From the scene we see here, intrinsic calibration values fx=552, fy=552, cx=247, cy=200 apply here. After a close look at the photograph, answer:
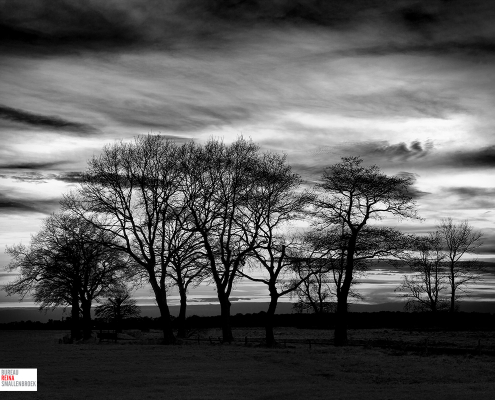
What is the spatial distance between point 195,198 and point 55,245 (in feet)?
64.9

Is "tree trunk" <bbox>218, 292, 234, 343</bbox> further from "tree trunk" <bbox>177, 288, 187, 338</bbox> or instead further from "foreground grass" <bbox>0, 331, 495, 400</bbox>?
"tree trunk" <bbox>177, 288, 187, 338</bbox>

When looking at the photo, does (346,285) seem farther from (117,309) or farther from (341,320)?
(117,309)

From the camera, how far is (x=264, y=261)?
47.1m

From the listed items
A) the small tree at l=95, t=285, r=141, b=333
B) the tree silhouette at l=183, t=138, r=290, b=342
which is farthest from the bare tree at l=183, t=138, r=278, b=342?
the small tree at l=95, t=285, r=141, b=333

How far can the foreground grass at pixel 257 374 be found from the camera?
23.6 meters

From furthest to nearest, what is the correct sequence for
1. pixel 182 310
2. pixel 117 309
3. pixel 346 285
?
pixel 117 309 < pixel 182 310 < pixel 346 285

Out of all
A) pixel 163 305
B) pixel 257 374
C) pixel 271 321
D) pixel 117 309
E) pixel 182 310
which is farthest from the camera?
pixel 117 309

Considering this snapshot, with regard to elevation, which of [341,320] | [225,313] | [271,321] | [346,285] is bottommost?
[271,321]

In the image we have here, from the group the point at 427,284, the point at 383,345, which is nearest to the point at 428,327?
the point at 427,284

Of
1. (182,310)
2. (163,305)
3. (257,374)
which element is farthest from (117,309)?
(257,374)

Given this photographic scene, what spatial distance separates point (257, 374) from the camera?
96.5 feet

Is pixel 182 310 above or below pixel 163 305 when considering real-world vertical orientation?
below

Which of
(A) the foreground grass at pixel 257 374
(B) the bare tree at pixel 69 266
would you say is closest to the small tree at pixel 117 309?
(B) the bare tree at pixel 69 266

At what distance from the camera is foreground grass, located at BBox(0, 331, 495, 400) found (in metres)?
23.6
